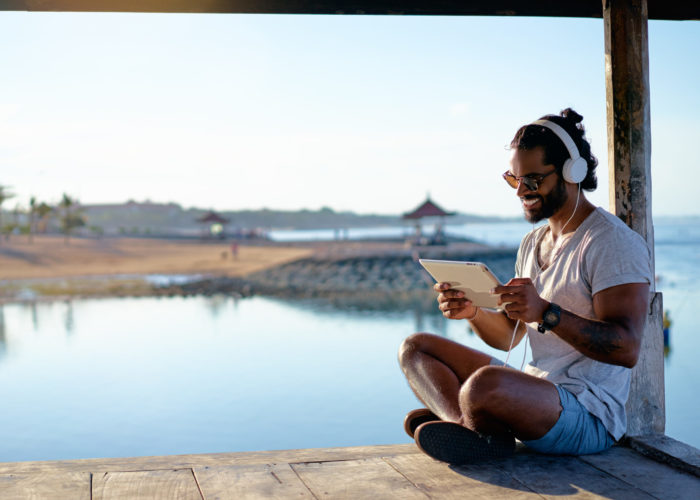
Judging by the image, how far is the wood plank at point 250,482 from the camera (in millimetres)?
1800

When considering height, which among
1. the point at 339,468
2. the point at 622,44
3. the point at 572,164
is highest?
the point at 622,44

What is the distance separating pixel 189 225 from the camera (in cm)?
9406

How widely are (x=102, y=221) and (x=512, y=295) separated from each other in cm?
9858

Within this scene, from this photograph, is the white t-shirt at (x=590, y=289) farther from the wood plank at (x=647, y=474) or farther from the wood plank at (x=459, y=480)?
the wood plank at (x=459, y=480)

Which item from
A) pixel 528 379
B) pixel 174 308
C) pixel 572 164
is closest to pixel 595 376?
pixel 528 379

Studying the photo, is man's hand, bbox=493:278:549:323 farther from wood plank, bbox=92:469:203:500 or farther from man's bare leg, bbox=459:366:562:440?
wood plank, bbox=92:469:203:500

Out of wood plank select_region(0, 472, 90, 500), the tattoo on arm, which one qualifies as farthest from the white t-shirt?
wood plank select_region(0, 472, 90, 500)

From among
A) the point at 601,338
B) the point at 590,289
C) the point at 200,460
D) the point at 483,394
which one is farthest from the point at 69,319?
the point at 601,338

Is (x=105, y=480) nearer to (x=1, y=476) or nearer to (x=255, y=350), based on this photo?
(x=1, y=476)

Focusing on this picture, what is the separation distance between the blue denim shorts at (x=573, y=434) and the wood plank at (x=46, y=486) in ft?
4.03

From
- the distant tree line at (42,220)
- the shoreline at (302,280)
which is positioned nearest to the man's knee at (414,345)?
the shoreline at (302,280)

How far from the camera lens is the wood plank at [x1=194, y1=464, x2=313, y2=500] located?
180cm

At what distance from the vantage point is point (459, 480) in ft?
6.20

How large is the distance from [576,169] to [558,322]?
0.43m
